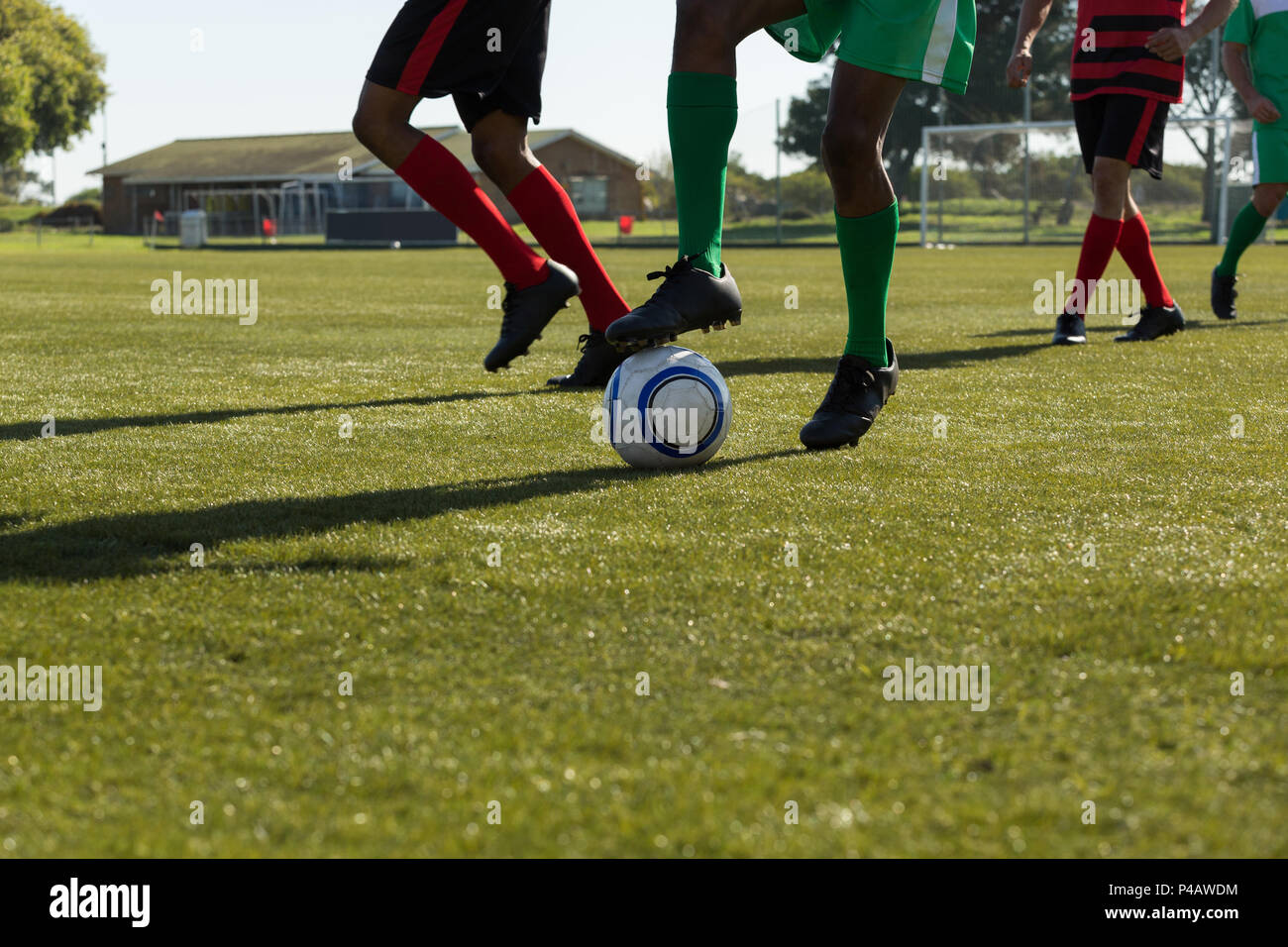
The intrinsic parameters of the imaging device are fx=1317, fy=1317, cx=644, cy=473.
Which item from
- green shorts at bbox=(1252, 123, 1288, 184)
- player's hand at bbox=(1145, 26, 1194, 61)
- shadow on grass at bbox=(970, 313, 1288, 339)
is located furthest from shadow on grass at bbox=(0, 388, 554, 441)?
green shorts at bbox=(1252, 123, 1288, 184)

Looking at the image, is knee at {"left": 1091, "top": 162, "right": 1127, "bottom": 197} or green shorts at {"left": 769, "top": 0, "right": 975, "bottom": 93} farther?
knee at {"left": 1091, "top": 162, "right": 1127, "bottom": 197}

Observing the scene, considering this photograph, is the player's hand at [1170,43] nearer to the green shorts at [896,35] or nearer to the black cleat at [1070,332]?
the black cleat at [1070,332]

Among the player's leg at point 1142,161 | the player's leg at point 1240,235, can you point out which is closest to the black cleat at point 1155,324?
the player's leg at point 1142,161

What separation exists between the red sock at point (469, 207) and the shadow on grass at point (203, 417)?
18.8 inches

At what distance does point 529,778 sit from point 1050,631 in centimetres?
91

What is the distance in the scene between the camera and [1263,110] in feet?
25.5

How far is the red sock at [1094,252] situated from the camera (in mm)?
6996

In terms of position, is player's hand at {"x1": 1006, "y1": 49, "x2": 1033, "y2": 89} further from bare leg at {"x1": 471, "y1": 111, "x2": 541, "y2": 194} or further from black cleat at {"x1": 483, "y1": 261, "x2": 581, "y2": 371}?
black cleat at {"x1": 483, "y1": 261, "x2": 581, "y2": 371}

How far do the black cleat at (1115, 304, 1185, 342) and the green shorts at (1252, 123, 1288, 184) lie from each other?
152 centimetres

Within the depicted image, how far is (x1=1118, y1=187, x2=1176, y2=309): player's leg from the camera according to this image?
7.11 m

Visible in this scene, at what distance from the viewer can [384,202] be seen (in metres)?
55.6

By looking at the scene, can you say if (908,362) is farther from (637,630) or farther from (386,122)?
(637,630)

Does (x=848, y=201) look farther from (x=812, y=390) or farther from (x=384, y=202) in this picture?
(x=384, y=202)

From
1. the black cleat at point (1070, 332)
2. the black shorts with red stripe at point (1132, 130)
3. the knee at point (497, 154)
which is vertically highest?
the black shorts with red stripe at point (1132, 130)
